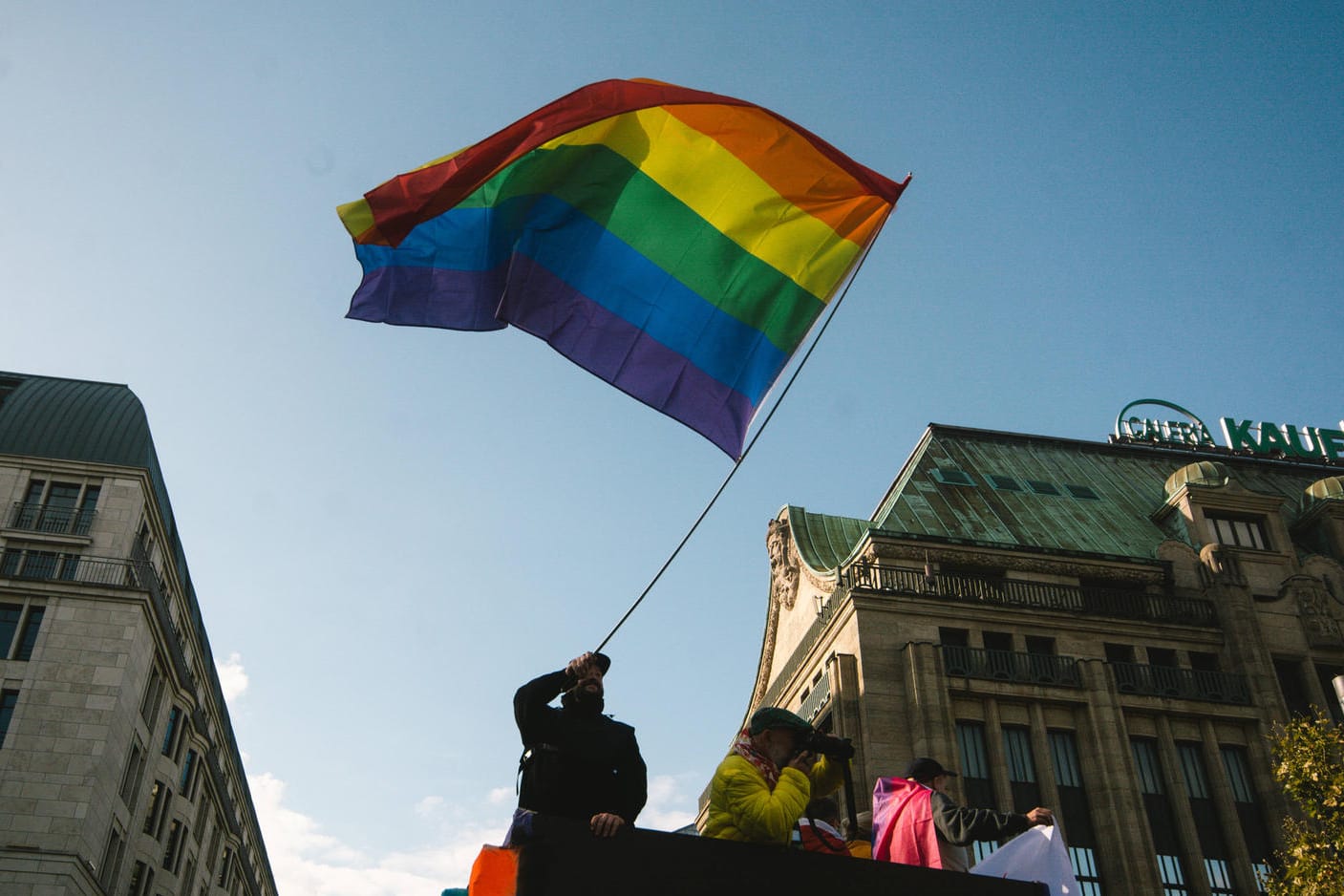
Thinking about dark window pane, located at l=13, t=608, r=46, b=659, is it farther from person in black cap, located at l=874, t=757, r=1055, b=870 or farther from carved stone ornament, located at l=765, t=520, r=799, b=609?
person in black cap, located at l=874, t=757, r=1055, b=870

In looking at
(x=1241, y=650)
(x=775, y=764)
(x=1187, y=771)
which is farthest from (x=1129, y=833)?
(x=775, y=764)

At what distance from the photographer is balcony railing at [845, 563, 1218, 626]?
39125 millimetres

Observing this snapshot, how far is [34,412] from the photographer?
52.2m

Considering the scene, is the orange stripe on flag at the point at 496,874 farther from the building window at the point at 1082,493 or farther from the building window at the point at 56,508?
the building window at the point at 56,508

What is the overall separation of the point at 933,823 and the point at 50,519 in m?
49.8

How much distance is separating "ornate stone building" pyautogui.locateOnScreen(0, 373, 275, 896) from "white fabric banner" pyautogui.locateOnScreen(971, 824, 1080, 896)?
41.8m

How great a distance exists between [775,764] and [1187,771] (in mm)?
34442

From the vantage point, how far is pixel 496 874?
5914 millimetres

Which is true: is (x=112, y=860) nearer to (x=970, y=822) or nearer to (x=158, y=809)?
(x=158, y=809)

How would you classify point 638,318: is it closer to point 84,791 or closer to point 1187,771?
point 1187,771

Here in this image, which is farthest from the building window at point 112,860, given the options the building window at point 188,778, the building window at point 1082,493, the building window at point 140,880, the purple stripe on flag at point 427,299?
the building window at point 1082,493

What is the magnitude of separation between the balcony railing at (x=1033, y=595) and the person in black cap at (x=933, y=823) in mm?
30407

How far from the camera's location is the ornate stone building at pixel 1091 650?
35.1 metres

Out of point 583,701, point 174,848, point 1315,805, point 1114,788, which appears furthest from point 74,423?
point 583,701
